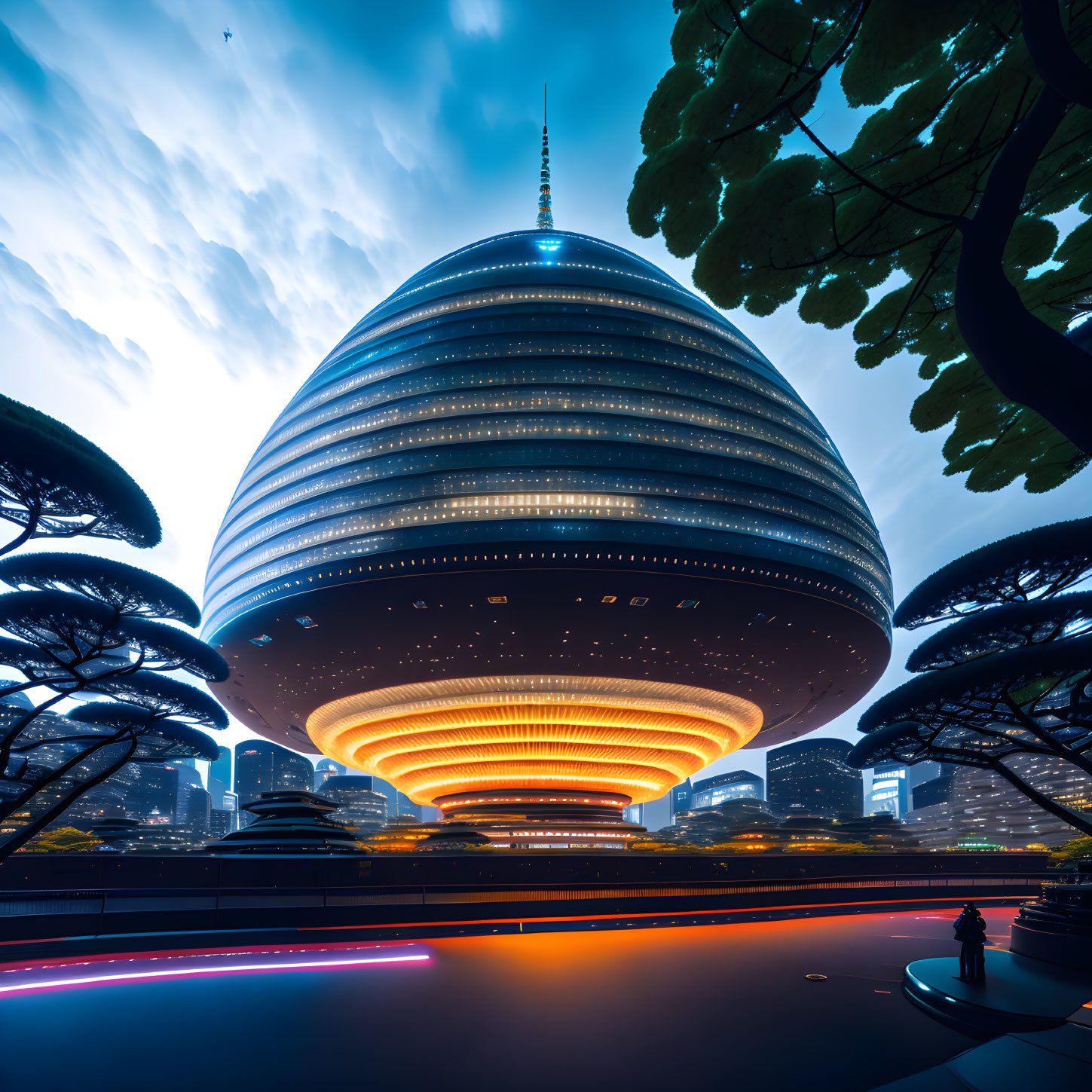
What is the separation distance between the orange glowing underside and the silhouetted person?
117 feet

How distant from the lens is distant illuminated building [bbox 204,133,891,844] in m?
41.5

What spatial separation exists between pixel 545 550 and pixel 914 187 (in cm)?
3493

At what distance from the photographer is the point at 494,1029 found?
33.9 feet

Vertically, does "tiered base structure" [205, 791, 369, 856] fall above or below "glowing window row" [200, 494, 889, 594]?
below

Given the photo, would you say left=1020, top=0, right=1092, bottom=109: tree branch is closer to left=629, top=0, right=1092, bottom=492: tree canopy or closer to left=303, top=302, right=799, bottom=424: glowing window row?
left=629, top=0, right=1092, bottom=492: tree canopy

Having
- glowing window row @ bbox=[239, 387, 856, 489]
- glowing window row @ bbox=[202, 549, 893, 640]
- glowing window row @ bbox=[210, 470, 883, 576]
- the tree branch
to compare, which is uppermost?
glowing window row @ bbox=[239, 387, 856, 489]

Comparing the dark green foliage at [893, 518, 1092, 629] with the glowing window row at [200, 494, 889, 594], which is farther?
the glowing window row at [200, 494, 889, 594]

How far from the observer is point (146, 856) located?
72.4ft

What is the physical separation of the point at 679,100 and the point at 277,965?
19.0m

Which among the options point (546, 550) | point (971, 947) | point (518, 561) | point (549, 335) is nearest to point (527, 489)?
point (546, 550)

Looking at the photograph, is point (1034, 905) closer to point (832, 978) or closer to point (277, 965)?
point (832, 978)

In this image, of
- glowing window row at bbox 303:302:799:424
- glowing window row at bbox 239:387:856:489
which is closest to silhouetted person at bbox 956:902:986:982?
glowing window row at bbox 239:387:856:489

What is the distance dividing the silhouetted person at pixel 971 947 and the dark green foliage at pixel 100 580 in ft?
58.6

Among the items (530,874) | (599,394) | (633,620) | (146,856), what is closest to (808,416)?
(599,394)
